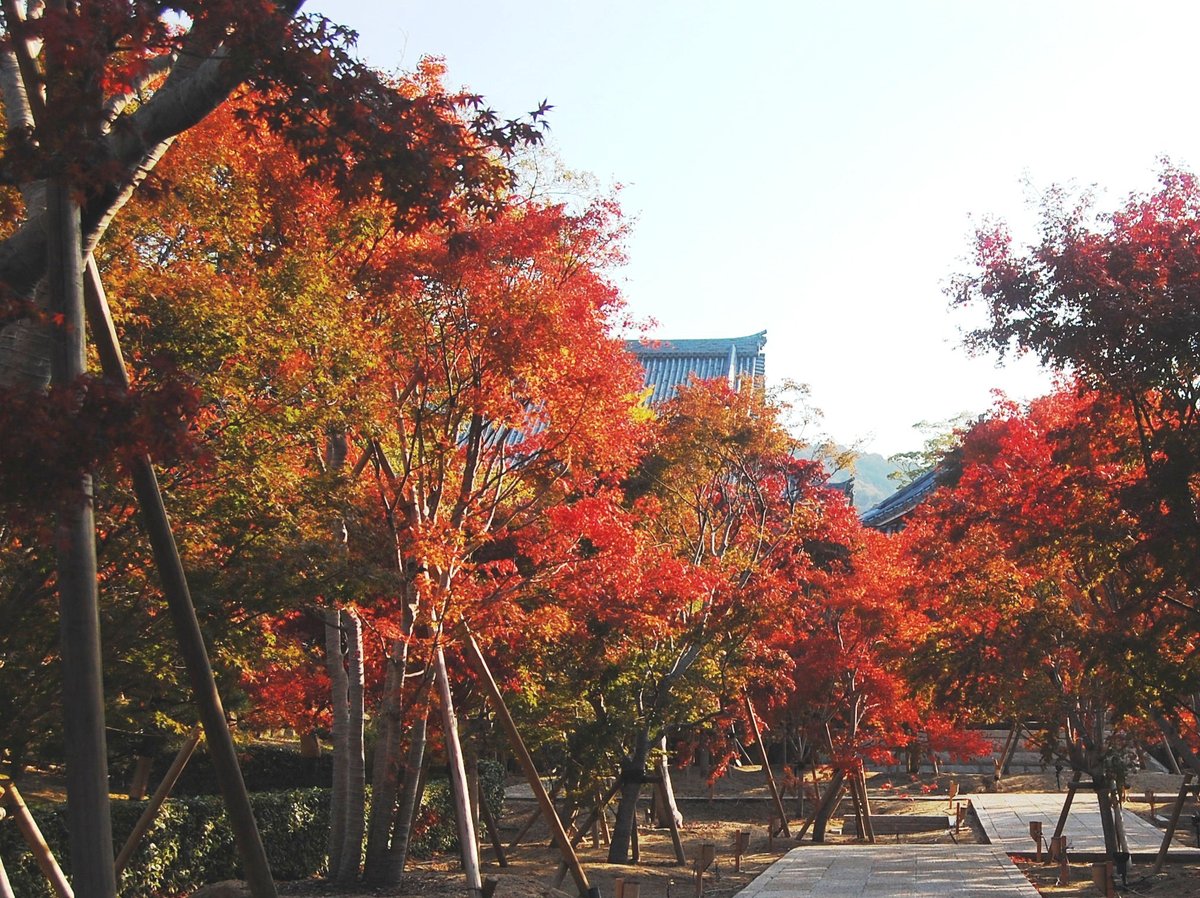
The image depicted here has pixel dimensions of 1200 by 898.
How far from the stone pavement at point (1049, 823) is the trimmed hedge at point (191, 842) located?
1180 cm

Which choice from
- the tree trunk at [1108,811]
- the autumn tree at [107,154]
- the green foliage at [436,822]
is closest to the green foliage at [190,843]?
the green foliage at [436,822]

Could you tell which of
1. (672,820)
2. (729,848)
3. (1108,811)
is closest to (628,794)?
(672,820)

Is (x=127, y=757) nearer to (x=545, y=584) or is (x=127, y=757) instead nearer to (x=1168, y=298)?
(x=545, y=584)

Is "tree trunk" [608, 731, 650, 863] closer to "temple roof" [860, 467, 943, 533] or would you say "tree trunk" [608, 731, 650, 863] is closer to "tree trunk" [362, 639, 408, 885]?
"tree trunk" [362, 639, 408, 885]

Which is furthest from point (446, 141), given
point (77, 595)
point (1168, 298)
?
point (1168, 298)

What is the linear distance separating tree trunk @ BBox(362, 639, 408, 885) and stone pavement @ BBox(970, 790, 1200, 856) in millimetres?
12769

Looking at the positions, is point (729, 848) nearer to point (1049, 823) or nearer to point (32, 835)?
point (1049, 823)

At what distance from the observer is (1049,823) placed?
2552cm

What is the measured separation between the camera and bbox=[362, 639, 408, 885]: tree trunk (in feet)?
46.2

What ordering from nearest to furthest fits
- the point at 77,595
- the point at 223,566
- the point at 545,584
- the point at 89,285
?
the point at 77,595
the point at 89,285
the point at 223,566
the point at 545,584

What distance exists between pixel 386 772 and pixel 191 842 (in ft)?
10.1

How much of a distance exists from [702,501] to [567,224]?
9398 millimetres

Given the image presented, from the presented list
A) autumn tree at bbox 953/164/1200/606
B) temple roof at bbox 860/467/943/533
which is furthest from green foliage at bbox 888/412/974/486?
autumn tree at bbox 953/164/1200/606

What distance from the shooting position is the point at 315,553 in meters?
10.6
